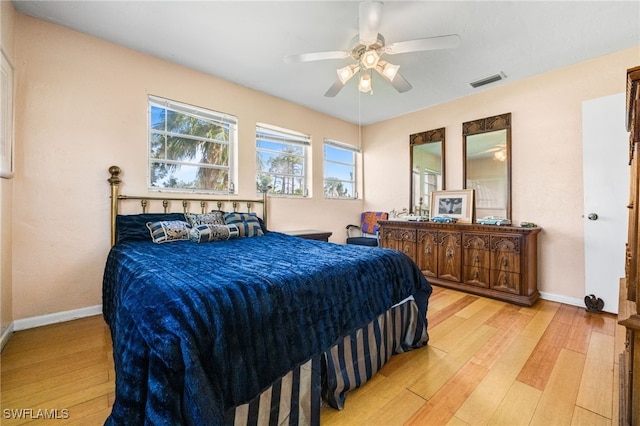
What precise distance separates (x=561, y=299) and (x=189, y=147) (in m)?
4.65

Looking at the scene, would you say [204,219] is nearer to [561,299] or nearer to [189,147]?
[189,147]

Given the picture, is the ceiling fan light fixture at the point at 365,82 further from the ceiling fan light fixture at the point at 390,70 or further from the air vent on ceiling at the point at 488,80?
the air vent on ceiling at the point at 488,80

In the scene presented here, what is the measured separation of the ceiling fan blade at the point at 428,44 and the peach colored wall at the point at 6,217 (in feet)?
9.42

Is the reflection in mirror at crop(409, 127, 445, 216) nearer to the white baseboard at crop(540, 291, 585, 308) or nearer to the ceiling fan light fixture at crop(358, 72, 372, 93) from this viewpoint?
the white baseboard at crop(540, 291, 585, 308)

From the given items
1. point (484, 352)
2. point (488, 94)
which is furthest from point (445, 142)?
point (484, 352)

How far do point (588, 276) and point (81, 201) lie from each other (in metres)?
5.11

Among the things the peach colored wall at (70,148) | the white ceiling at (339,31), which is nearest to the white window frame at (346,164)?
the white ceiling at (339,31)

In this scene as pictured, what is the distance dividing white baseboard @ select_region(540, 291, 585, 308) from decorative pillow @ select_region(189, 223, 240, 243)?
11.7 feet

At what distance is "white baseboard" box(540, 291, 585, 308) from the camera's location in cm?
274

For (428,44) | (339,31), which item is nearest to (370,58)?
(428,44)

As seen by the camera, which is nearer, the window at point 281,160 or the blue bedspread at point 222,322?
the blue bedspread at point 222,322

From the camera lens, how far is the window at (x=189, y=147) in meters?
2.87

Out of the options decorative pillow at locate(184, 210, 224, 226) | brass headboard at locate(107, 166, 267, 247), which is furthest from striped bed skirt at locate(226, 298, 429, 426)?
brass headboard at locate(107, 166, 267, 247)

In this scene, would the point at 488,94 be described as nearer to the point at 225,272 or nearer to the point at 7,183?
the point at 225,272
